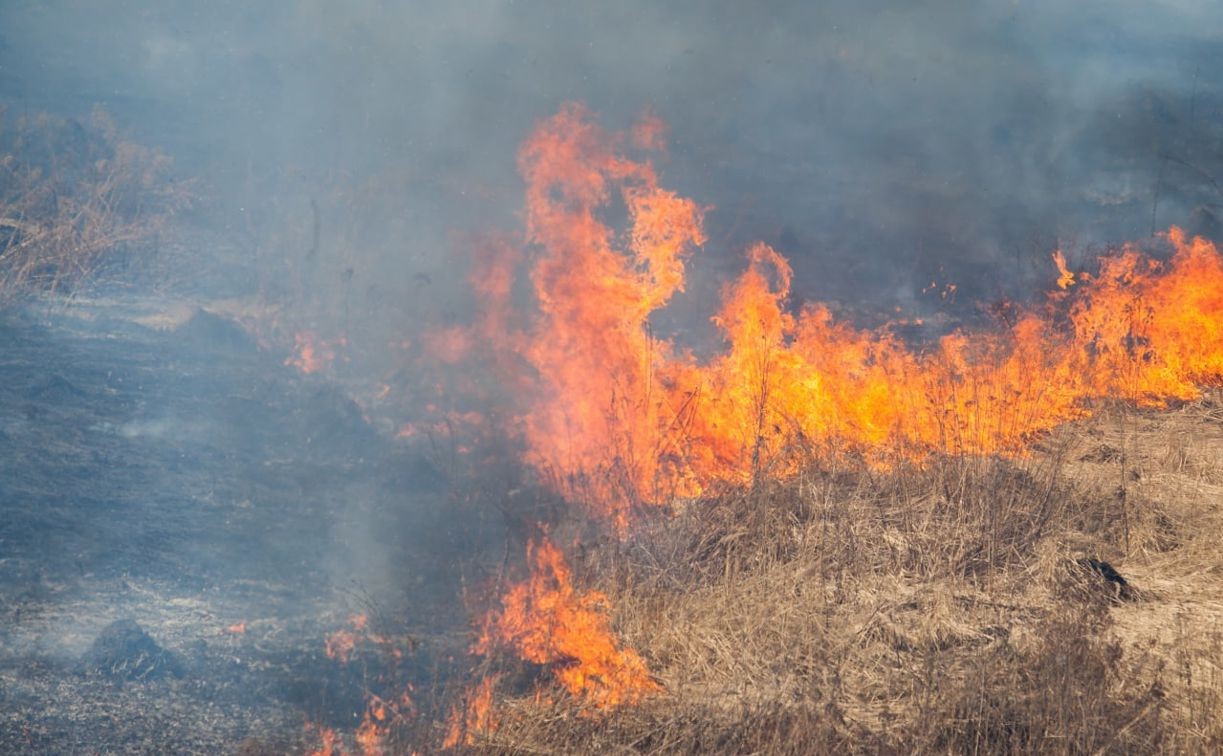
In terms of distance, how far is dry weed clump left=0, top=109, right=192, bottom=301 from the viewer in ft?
33.9

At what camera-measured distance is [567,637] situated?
6.14 metres

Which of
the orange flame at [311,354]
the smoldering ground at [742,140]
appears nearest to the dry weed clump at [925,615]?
the smoldering ground at [742,140]

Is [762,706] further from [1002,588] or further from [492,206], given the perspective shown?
[492,206]

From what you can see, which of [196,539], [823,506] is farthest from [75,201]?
[823,506]

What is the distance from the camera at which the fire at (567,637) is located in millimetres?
5586

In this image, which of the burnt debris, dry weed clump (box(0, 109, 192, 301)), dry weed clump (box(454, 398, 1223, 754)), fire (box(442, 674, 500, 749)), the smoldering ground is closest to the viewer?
dry weed clump (box(454, 398, 1223, 754))

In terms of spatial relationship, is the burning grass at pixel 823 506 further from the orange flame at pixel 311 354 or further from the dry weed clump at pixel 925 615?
the orange flame at pixel 311 354

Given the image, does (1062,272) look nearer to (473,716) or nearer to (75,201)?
(473,716)

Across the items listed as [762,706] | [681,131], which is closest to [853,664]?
[762,706]

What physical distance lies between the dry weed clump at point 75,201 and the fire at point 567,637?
7091 millimetres

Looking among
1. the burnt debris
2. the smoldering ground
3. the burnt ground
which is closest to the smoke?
the smoldering ground

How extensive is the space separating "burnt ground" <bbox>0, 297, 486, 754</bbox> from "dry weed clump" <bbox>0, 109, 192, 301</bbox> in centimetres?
107

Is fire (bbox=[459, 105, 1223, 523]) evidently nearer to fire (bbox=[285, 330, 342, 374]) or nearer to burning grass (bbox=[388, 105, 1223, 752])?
burning grass (bbox=[388, 105, 1223, 752])

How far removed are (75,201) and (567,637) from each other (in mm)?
9331
